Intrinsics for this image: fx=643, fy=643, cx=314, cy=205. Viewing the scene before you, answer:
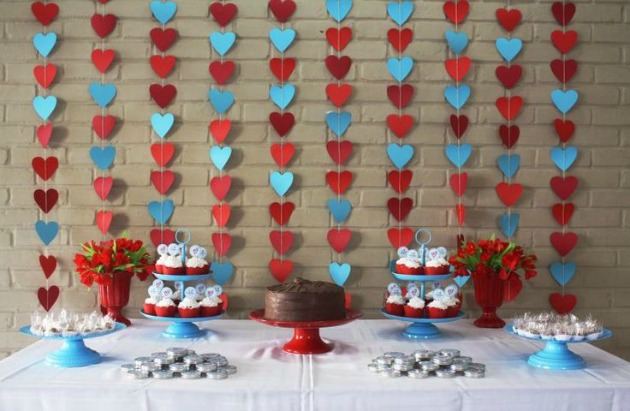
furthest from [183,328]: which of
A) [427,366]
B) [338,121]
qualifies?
[338,121]

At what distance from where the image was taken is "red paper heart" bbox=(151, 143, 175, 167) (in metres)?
2.61

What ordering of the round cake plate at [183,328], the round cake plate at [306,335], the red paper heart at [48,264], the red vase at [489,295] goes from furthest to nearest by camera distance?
the red paper heart at [48,264]
the red vase at [489,295]
the round cake plate at [183,328]
the round cake plate at [306,335]

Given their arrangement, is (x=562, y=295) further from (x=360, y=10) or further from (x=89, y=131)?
(x=89, y=131)

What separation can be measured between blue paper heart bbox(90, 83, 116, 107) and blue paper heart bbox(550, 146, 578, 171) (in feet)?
6.00

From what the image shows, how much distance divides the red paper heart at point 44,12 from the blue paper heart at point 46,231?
0.81 meters

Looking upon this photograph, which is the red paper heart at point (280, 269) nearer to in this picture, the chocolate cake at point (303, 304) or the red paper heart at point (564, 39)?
the chocolate cake at point (303, 304)

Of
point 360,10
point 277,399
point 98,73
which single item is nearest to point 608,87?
point 360,10

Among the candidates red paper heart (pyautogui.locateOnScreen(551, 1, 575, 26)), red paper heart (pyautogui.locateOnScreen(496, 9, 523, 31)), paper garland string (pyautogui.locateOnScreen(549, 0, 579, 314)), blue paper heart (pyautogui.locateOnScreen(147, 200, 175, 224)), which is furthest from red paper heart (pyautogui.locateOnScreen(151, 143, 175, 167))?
red paper heart (pyautogui.locateOnScreen(551, 1, 575, 26))

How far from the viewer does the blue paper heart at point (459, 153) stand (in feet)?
8.62

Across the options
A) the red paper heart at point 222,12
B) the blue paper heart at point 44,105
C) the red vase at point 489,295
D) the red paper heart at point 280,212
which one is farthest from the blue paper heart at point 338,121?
the blue paper heart at point 44,105

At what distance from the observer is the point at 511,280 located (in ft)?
7.91

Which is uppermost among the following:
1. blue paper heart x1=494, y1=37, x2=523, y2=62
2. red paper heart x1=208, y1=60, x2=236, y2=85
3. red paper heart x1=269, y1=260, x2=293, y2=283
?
blue paper heart x1=494, y1=37, x2=523, y2=62

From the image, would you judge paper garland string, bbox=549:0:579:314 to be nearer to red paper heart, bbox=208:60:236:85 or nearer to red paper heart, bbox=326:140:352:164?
red paper heart, bbox=326:140:352:164

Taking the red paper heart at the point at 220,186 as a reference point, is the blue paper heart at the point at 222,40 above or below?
above
